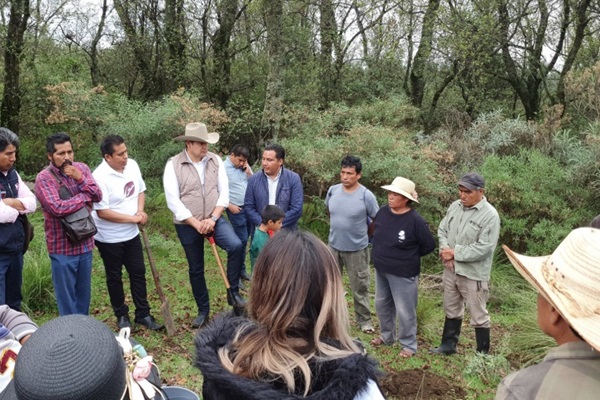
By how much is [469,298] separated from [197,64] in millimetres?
12236

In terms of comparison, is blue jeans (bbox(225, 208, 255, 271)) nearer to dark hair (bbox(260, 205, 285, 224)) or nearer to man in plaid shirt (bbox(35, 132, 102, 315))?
dark hair (bbox(260, 205, 285, 224))

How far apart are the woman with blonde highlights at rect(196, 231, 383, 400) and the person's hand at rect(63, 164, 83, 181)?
3010mm

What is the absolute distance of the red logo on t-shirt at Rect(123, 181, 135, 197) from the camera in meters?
4.87

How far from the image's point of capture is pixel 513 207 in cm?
874

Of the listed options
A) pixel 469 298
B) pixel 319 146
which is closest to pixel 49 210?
pixel 469 298

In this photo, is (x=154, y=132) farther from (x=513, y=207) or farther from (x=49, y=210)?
(x=513, y=207)

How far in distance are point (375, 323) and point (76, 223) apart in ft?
12.8

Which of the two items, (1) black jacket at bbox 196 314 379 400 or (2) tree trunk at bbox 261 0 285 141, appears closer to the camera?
(1) black jacket at bbox 196 314 379 400

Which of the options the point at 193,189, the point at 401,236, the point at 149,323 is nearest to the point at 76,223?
the point at 193,189

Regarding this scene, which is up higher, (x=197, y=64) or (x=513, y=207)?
(x=197, y=64)

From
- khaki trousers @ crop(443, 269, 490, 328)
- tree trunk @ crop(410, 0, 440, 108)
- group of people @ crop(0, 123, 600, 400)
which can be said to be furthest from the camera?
tree trunk @ crop(410, 0, 440, 108)

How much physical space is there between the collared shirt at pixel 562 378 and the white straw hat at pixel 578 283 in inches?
3.5

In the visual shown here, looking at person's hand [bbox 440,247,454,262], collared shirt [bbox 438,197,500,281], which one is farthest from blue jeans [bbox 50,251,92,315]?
collared shirt [bbox 438,197,500,281]

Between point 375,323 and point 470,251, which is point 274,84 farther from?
point 470,251
